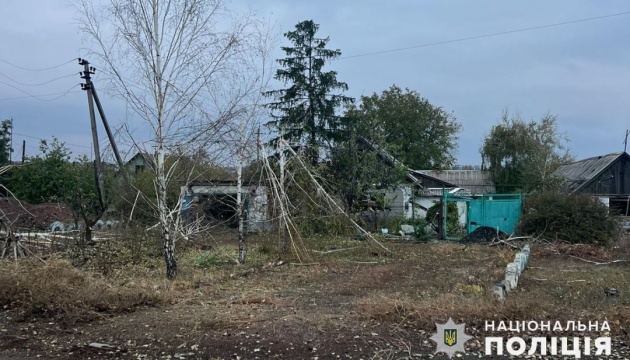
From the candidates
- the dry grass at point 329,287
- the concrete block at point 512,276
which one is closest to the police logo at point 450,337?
the dry grass at point 329,287

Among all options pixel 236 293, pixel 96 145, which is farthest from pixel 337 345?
pixel 96 145

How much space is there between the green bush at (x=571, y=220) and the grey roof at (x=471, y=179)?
2215cm

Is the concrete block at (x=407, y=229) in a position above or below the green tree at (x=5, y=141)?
below

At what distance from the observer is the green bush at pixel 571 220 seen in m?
16.7

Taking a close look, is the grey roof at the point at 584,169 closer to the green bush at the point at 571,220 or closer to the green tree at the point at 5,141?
the green bush at the point at 571,220

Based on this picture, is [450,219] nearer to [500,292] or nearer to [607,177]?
[500,292]

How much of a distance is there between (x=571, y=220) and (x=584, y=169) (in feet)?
73.6

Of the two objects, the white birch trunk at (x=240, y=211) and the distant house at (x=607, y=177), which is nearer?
the white birch trunk at (x=240, y=211)

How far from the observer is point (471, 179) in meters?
44.7

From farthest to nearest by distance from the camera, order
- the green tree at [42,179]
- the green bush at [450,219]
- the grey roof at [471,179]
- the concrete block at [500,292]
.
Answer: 1. the grey roof at [471,179]
2. the green tree at [42,179]
3. the green bush at [450,219]
4. the concrete block at [500,292]

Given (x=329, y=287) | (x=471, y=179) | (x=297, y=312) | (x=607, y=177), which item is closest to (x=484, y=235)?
(x=329, y=287)

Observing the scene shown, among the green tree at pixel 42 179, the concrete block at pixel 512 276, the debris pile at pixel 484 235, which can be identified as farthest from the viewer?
A: the green tree at pixel 42 179

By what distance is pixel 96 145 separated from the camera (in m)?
22.1

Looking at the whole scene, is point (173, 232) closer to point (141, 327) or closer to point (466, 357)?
point (141, 327)
